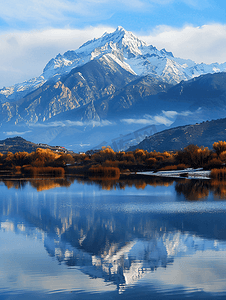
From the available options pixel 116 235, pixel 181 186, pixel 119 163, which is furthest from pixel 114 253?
pixel 119 163

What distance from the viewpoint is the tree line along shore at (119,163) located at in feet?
296

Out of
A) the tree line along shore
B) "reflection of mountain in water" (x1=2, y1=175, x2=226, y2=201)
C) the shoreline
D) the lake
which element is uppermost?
the tree line along shore

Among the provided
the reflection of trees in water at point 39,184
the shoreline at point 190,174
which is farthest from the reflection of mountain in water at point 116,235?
the shoreline at point 190,174

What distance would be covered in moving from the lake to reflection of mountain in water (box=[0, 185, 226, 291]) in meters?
0.04

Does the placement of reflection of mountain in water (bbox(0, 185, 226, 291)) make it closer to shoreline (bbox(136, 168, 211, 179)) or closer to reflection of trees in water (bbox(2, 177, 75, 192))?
reflection of trees in water (bbox(2, 177, 75, 192))

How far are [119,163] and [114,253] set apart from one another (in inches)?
3832

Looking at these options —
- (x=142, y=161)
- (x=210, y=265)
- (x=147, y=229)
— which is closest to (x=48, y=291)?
(x=210, y=265)

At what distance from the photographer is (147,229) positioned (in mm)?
24344

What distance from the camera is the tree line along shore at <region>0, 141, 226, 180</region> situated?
9031cm

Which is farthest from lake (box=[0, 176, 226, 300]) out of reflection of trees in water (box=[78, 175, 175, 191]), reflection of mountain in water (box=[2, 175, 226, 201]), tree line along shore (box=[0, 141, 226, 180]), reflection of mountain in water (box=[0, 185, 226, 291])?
tree line along shore (box=[0, 141, 226, 180])

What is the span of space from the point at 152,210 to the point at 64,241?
1336cm

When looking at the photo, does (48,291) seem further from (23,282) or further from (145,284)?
(145,284)

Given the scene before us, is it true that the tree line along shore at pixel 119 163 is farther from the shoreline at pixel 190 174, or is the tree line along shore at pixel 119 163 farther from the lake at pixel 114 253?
the lake at pixel 114 253

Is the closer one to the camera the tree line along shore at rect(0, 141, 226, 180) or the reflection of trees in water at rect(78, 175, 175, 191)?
the reflection of trees in water at rect(78, 175, 175, 191)
